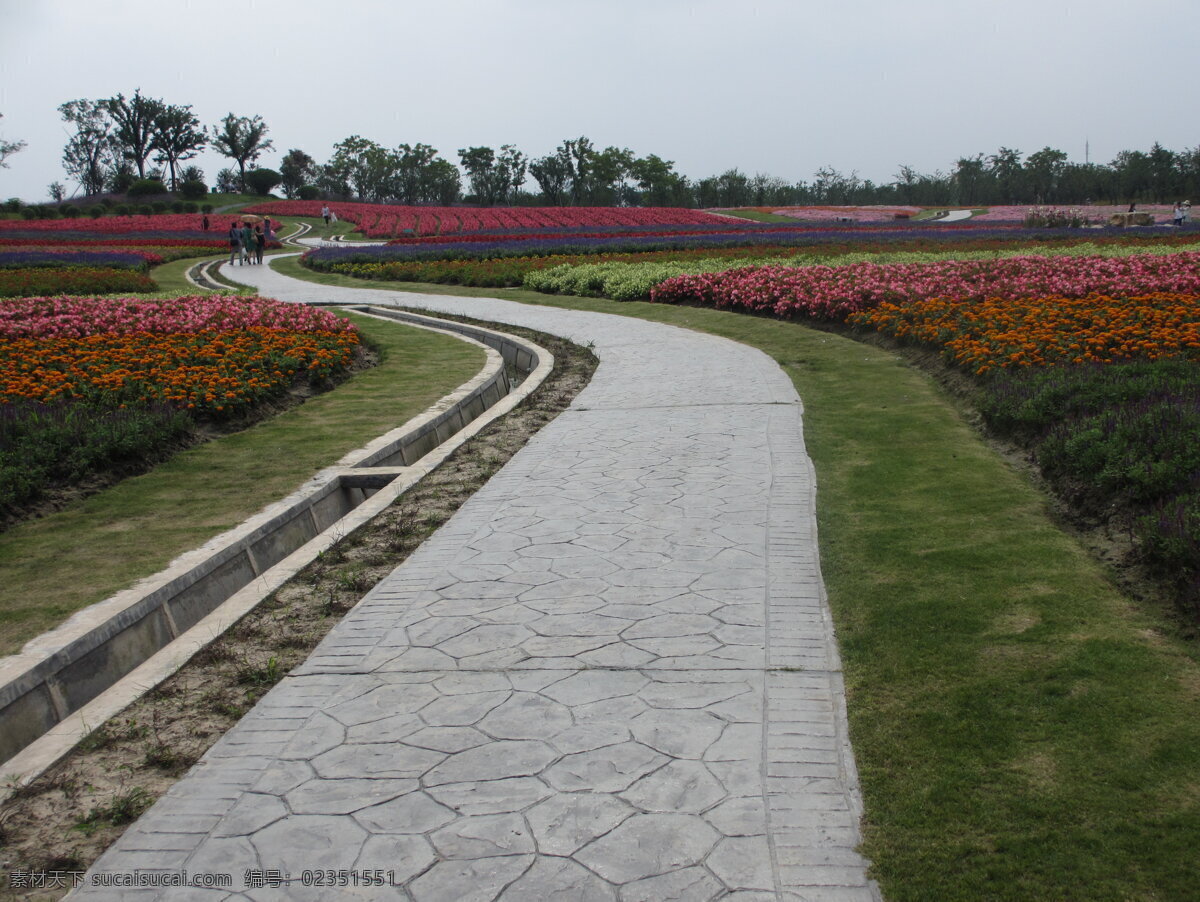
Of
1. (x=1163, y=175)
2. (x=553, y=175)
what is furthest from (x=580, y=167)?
(x=1163, y=175)

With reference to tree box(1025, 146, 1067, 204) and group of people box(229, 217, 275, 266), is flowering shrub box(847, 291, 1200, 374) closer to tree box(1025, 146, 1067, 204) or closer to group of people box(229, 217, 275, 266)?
group of people box(229, 217, 275, 266)

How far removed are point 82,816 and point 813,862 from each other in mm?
2200

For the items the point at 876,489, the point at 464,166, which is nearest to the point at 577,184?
the point at 464,166

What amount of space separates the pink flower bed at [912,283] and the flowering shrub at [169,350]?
22.0ft

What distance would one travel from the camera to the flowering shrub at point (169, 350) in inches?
314

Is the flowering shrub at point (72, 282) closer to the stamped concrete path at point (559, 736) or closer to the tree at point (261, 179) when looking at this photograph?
the stamped concrete path at point (559, 736)

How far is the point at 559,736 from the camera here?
10.2 feet

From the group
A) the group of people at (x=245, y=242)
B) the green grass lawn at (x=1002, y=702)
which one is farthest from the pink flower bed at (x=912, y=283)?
the group of people at (x=245, y=242)

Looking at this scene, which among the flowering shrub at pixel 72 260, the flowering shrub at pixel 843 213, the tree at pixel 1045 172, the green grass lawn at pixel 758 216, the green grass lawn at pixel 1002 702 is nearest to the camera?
the green grass lawn at pixel 1002 702

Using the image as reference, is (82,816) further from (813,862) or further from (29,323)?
(29,323)

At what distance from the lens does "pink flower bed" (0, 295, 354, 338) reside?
11.1 m

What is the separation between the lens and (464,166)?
291 feet

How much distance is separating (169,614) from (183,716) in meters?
1.07

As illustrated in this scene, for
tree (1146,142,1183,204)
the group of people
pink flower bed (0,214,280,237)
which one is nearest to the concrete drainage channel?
the group of people
